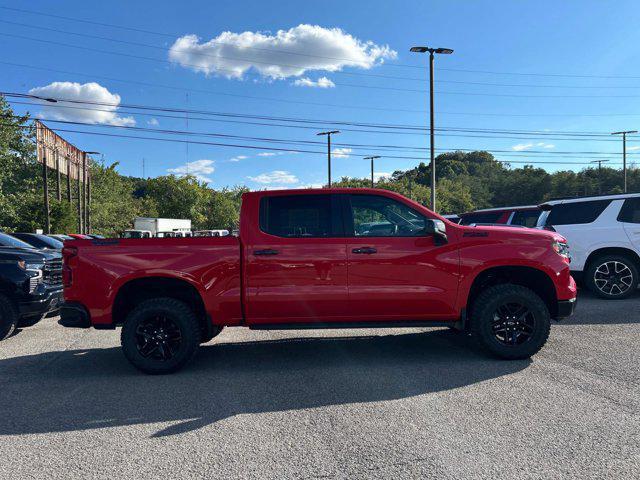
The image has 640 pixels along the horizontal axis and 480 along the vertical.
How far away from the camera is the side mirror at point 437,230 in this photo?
199 inches

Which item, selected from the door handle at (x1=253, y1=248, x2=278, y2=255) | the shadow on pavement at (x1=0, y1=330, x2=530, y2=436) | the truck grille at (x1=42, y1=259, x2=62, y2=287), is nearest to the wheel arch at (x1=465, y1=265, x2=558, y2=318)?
the shadow on pavement at (x1=0, y1=330, x2=530, y2=436)

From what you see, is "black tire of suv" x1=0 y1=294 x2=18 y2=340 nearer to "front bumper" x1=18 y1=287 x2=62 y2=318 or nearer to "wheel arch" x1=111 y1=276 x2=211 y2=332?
"front bumper" x1=18 y1=287 x2=62 y2=318

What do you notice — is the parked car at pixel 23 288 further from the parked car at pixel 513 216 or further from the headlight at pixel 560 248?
the parked car at pixel 513 216

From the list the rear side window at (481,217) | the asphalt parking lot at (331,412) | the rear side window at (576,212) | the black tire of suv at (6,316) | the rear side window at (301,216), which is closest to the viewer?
the asphalt parking lot at (331,412)

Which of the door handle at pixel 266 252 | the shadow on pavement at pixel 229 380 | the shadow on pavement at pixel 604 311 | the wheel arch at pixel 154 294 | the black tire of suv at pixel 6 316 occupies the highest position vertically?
the door handle at pixel 266 252

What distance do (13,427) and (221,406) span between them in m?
1.64

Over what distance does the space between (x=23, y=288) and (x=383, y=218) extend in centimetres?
538

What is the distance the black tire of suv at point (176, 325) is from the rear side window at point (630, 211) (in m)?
8.39

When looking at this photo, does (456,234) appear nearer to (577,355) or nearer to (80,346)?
(577,355)

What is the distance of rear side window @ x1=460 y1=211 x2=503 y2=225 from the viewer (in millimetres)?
13553

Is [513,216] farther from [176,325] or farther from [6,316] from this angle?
[6,316]

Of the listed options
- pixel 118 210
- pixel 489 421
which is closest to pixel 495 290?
pixel 489 421

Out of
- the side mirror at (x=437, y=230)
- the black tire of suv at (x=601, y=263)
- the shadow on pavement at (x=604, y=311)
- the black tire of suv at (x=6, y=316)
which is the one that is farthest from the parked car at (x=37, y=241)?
the black tire of suv at (x=601, y=263)

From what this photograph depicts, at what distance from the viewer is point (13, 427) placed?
12.6ft
